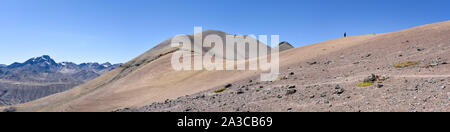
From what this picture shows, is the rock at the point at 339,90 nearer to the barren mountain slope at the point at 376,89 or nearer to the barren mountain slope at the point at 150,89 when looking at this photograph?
the barren mountain slope at the point at 376,89

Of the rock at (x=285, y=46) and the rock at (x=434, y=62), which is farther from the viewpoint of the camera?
the rock at (x=285, y=46)

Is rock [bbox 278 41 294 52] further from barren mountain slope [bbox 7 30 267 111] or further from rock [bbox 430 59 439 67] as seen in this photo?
rock [bbox 430 59 439 67]

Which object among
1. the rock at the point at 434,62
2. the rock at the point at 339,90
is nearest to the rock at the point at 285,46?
the rock at the point at 434,62

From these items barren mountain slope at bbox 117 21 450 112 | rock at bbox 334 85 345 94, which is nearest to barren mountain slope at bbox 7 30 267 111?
barren mountain slope at bbox 117 21 450 112

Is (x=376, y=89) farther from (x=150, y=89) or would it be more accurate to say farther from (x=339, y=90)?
(x=150, y=89)

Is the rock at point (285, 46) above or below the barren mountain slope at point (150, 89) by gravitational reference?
above

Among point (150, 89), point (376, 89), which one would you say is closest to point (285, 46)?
point (150, 89)

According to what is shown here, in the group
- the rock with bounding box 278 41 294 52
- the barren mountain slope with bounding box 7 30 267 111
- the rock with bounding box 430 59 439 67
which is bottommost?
the barren mountain slope with bounding box 7 30 267 111

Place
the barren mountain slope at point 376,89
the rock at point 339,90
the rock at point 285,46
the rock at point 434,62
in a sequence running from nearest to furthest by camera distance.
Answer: the barren mountain slope at point 376,89, the rock at point 339,90, the rock at point 434,62, the rock at point 285,46

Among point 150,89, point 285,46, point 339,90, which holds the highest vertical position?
point 285,46
